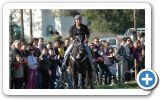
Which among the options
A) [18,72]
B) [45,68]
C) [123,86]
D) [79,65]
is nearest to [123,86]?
[123,86]

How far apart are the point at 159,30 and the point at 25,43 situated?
118 centimetres

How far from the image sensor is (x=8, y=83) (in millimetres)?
28562

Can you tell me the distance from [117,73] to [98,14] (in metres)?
0.55

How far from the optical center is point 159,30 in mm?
28422

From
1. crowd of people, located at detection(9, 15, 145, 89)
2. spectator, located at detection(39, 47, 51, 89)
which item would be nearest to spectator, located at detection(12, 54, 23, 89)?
crowd of people, located at detection(9, 15, 145, 89)

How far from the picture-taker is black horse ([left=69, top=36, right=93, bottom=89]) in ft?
93.8

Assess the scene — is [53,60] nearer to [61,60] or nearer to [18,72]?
[61,60]

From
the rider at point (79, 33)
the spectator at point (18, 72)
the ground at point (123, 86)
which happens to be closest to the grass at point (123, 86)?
the ground at point (123, 86)

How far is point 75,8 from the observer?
28500 mm

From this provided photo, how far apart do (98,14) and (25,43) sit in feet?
2.25

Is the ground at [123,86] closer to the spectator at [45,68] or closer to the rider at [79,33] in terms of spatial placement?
the rider at [79,33]

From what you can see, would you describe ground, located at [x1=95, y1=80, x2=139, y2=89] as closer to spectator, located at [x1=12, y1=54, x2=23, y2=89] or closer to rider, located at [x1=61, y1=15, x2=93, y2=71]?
rider, located at [x1=61, y1=15, x2=93, y2=71]

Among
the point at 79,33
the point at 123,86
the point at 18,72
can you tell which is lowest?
the point at 123,86

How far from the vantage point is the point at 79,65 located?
28.6 metres
